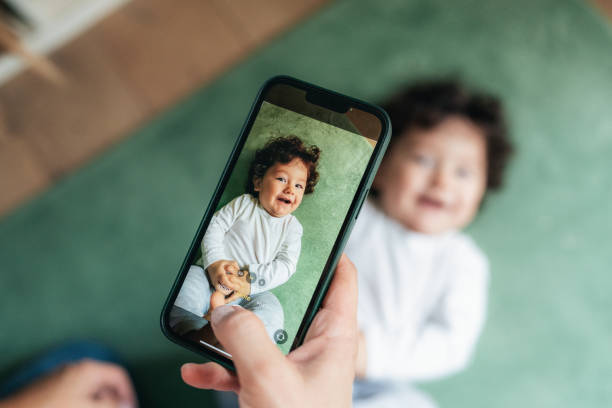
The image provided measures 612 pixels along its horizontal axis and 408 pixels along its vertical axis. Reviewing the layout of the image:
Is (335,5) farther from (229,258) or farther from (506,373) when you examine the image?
(506,373)

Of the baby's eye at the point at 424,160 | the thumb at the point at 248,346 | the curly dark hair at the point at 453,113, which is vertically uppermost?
the curly dark hair at the point at 453,113

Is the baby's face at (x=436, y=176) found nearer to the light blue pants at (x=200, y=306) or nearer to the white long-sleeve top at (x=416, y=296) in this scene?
the white long-sleeve top at (x=416, y=296)

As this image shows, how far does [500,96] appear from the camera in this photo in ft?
2.71

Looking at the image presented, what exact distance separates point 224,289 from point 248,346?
0.07 meters

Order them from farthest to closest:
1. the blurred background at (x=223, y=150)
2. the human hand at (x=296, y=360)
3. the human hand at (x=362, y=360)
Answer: the blurred background at (x=223, y=150) < the human hand at (x=362, y=360) < the human hand at (x=296, y=360)

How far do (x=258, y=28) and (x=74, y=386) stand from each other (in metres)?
0.78

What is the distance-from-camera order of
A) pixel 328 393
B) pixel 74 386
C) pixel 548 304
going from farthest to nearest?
pixel 548 304 → pixel 74 386 → pixel 328 393

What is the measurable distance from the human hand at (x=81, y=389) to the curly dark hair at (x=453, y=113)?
2.20 feet

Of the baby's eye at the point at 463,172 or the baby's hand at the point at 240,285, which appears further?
the baby's eye at the point at 463,172

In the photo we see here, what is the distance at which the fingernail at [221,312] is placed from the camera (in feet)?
1.08

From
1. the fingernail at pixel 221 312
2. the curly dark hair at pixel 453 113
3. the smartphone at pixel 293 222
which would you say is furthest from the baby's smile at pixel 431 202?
the fingernail at pixel 221 312

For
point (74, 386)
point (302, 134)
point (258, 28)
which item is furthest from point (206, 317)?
point (258, 28)

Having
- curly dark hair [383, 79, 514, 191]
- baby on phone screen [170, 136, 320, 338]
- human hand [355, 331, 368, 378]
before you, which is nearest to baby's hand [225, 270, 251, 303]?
baby on phone screen [170, 136, 320, 338]

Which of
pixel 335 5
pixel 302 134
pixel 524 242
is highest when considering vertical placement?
pixel 335 5
